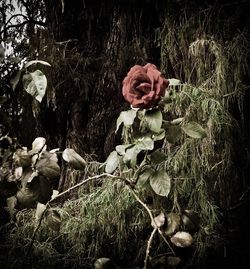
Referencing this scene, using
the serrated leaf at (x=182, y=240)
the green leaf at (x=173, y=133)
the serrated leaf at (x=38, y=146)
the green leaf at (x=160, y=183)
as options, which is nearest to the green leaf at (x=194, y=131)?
the green leaf at (x=173, y=133)

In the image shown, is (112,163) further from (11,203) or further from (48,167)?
(11,203)

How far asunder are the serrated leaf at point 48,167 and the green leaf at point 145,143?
0.19 m

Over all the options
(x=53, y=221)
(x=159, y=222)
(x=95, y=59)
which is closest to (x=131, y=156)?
(x=159, y=222)

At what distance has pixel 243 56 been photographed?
1.20 metres

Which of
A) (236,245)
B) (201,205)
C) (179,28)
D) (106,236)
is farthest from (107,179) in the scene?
(179,28)

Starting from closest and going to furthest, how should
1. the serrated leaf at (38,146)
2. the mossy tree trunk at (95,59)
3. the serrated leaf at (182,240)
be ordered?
the serrated leaf at (182,240) → the serrated leaf at (38,146) → the mossy tree trunk at (95,59)

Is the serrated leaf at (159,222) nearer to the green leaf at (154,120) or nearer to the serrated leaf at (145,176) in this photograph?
the serrated leaf at (145,176)

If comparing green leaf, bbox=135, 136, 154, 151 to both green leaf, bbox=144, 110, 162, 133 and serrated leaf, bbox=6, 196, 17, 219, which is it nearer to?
green leaf, bbox=144, 110, 162, 133

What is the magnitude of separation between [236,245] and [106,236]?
0.43 m

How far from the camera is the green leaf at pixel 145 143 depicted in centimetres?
84

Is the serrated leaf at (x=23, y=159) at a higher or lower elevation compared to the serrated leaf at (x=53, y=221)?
higher

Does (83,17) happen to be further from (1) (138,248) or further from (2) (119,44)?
(1) (138,248)

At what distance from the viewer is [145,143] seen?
0.85m

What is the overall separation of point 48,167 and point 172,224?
31cm
